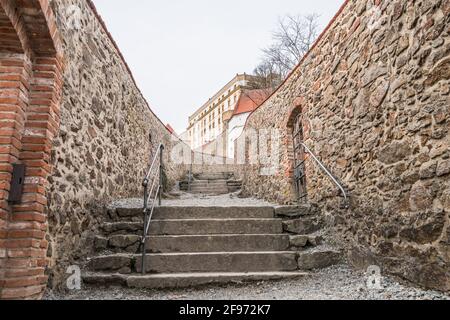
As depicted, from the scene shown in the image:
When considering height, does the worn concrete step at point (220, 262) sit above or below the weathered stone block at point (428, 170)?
below

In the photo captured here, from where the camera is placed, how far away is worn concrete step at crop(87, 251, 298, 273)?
3467 mm

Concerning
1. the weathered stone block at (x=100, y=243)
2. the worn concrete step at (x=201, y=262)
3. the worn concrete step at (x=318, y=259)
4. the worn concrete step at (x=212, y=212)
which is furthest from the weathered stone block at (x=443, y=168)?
the weathered stone block at (x=100, y=243)

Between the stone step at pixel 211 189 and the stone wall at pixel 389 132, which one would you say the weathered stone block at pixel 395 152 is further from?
the stone step at pixel 211 189

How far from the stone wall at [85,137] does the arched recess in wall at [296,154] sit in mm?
3229

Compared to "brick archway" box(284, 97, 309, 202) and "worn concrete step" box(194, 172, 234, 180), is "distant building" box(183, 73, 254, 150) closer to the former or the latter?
"worn concrete step" box(194, 172, 234, 180)

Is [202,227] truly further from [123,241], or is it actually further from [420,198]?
[420,198]

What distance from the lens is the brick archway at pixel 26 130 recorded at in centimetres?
240

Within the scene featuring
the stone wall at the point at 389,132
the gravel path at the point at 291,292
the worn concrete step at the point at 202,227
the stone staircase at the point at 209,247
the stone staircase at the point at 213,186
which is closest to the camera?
the stone wall at the point at 389,132

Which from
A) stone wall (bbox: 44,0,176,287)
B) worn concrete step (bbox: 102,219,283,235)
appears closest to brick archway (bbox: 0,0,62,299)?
stone wall (bbox: 44,0,176,287)

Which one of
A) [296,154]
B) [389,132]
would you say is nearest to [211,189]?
[296,154]

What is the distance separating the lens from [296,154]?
6250 mm

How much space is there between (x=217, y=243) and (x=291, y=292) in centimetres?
120
